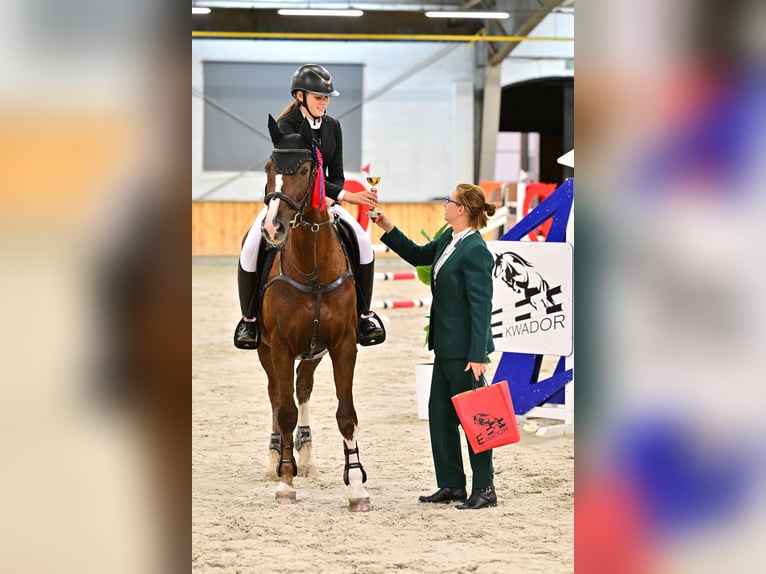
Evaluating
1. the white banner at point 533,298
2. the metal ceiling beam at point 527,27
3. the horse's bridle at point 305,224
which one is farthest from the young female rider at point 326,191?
the metal ceiling beam at point 527,27

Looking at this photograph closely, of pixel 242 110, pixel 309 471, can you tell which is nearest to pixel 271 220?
pixel 309 471

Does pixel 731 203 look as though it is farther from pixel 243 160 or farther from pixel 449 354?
pixel 243 160

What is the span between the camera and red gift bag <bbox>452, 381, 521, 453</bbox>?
167 inches

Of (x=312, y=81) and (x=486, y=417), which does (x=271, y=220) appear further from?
(x=486, y=417)

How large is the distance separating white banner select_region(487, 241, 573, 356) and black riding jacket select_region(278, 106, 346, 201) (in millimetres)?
1729

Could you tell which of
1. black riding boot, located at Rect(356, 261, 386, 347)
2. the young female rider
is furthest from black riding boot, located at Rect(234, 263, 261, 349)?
black riding boot, located at Rect(356, 261, 386, 347)

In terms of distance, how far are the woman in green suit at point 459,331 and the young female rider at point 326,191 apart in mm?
199

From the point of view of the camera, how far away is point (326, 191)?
4.41 meters

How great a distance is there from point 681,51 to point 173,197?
87 cm

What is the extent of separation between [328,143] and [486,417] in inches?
A: 53.6

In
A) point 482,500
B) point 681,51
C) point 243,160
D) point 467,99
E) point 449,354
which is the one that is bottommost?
point 482,500

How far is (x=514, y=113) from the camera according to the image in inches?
1064

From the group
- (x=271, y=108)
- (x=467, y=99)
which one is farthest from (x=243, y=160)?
(x=467, y=99)

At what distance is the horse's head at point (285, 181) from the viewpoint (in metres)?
3.99
